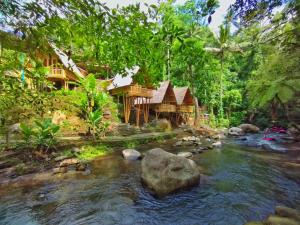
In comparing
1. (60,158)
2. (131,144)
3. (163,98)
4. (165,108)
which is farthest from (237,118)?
(60,158)

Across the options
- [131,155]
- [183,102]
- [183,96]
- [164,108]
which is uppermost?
[183,96]

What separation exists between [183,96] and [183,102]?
→ 3.78ft

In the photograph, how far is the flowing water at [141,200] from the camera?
15.2ft

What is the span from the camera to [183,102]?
2342 centimetres

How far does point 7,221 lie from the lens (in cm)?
459

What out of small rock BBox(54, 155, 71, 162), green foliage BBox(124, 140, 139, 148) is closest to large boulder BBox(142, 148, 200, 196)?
small rock BBox(54, 155, 71, 162)

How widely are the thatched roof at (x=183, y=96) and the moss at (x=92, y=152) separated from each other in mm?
→ 12503

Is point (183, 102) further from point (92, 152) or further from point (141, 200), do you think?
point (141, 200)

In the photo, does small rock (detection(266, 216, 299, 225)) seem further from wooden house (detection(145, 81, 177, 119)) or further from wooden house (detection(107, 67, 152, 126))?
wooden house (detection(145, 81, 177, 119))

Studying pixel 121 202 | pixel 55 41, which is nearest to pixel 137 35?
pixel 55 41

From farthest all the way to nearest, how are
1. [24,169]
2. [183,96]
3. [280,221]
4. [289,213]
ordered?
[183,96] → [24,169] → [289,213] → [280,221]

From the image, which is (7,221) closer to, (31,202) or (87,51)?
(31,202)

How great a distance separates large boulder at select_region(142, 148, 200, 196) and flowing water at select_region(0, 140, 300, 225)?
0.75 feet

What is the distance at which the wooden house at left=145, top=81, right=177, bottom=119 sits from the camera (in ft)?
65.6
